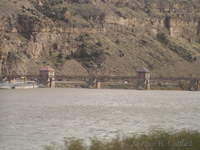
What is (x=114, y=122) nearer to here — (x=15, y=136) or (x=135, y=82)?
(x=15, y=136)

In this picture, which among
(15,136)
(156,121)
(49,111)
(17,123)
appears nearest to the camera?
(15,136)

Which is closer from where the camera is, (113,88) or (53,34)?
(113,88)

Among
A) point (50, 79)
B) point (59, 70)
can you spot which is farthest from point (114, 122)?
point (59, 70)

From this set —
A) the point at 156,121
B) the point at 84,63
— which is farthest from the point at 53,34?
the point at 156,121

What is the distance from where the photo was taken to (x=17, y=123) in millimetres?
53531

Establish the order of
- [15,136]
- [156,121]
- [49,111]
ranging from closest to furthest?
[15,136] → [156,121] → [49,111]

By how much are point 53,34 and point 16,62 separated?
23.6 metres

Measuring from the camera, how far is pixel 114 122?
186ft

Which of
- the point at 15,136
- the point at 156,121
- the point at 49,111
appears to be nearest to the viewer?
the point at 15,136

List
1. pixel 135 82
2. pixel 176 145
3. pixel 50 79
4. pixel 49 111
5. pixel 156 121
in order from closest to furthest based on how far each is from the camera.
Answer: pixel 176 145 < pixel 156 121 < pixel 49 111 < pixel 50 79 < pixel 135 82

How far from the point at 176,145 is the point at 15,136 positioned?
49.2 ft

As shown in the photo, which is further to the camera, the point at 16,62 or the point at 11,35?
the point at 11,35

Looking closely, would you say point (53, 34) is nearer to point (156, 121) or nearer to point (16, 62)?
point (16, 62)

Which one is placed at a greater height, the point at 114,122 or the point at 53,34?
the point at 53,34
